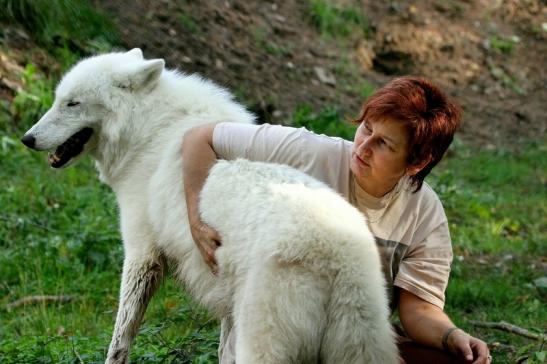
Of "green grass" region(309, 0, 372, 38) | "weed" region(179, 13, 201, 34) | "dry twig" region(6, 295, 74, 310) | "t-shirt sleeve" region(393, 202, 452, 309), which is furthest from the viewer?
"green grass" region(309, 0, 372, 38)

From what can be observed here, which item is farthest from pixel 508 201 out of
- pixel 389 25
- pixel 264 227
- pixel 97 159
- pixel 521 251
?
pixel 264 227

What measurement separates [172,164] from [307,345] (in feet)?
4.54

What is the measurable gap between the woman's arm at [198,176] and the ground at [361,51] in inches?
228

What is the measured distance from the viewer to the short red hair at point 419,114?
3.24m

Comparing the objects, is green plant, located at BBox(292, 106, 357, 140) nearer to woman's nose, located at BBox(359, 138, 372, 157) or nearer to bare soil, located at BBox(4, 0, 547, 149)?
bare soil, located at BBox(4, 0, 547, 149)

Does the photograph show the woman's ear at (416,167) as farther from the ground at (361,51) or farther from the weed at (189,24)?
the weed at (189,24)

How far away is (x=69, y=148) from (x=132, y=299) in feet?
3.17

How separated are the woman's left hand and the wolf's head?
6.89 ft

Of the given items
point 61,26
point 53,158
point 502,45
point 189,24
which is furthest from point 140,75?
point 502,45

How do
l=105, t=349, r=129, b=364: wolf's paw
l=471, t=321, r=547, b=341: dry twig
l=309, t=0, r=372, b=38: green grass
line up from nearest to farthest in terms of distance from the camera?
l=105, t=349, r=129, b=364: wolf's paw, l=471, t=321, r=547, b=341: dry twig, l=309, t=0, r=372, b=38: green grass

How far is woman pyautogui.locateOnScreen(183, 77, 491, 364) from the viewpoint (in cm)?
330

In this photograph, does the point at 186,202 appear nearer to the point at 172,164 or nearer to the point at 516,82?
the point at 172,164

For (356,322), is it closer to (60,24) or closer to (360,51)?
(60,24)

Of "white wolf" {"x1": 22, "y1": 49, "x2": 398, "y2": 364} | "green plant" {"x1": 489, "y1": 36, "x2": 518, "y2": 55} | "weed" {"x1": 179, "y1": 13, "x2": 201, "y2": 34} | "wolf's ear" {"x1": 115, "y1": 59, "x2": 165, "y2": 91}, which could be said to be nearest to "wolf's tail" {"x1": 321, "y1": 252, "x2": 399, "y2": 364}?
"white wolf" {"x1": 22, "y1": 49, "x2": 398, "y2": 364}
